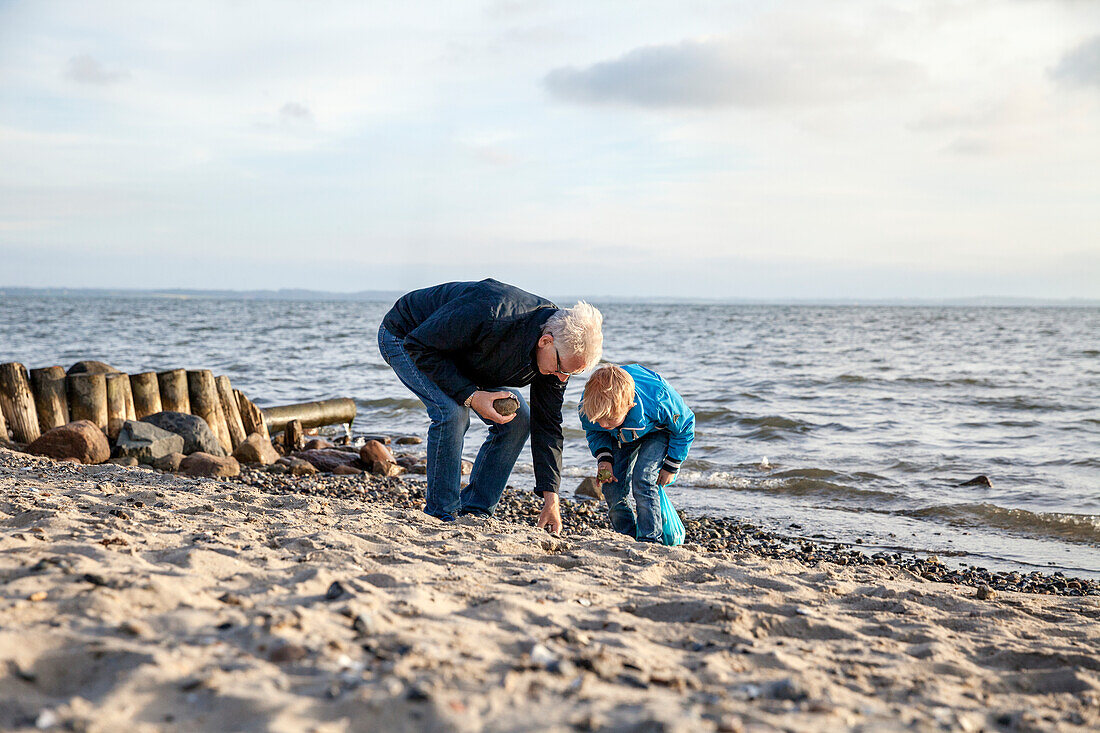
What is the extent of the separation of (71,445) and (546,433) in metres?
5.18

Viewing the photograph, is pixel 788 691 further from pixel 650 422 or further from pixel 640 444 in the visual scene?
pixel 640 444

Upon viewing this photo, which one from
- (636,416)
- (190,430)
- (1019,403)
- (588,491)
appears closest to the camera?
(636,416)

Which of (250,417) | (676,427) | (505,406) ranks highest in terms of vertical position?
(505,406)

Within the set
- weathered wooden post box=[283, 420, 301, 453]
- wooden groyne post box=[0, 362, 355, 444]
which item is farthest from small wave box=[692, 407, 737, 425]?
wooden groyne post box=[0, 362, 355, 444]

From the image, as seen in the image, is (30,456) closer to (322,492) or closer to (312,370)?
(322,492)

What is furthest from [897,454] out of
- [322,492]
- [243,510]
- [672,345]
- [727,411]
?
[672,345]

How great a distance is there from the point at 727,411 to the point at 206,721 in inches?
461

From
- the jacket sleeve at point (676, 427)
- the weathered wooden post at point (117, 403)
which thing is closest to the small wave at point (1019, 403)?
the jacket sleeve at point (676, 427)

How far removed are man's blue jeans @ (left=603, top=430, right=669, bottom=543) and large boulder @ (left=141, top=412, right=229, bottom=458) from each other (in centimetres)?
478

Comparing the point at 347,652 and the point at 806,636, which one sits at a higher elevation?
the point at 347,652

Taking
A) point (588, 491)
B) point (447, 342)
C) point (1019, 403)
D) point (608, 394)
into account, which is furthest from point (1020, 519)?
point (1019, 403)

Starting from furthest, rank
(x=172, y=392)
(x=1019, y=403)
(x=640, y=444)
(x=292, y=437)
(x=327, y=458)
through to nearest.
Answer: (x=1019, y=403) < (x=292, y=437) < (x=172, y=392) < (x=327, y=458) < (x=640, y=444)

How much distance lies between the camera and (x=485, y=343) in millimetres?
4645

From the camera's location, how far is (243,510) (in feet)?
17.0
